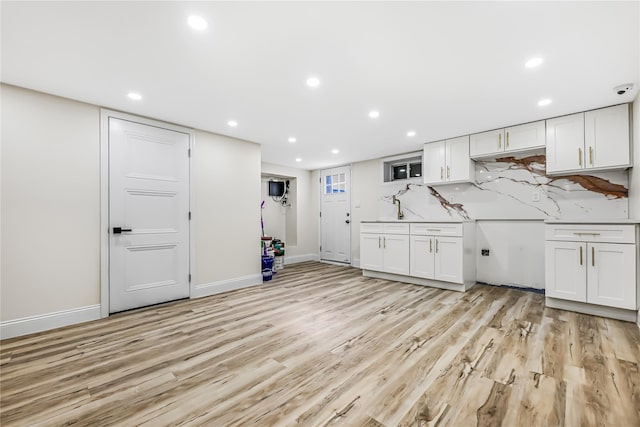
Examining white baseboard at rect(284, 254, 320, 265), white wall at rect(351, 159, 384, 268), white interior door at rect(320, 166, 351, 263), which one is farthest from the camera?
white baseboard at rect(284, 254, 320, 265)

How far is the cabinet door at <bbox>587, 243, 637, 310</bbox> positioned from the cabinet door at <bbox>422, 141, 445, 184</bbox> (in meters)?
1.99

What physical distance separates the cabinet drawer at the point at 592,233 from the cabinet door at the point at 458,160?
1.32 m

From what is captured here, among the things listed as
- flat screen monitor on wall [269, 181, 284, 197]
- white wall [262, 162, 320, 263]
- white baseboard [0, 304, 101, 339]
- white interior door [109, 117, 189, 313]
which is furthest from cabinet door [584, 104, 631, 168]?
white baseboard [0, 304, 101, 339]

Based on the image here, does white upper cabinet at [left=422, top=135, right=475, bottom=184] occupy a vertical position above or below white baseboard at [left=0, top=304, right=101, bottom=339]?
above

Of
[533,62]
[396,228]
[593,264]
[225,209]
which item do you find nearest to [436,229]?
[396,228]

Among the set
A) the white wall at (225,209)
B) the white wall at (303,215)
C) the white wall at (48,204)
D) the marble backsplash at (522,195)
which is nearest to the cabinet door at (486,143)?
the marble backsplash at (522,195)

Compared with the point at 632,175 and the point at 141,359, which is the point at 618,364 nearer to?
the point at 632,175

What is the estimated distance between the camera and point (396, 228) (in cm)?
428

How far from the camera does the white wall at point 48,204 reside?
2.40 metres

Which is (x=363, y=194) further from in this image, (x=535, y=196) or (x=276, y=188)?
(x=535, y=196)

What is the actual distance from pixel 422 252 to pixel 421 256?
0.06 metres

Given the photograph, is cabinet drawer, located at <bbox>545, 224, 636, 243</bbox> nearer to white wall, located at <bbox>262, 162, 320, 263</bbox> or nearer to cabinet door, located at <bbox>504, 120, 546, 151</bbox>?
cabinet door, located at <bbox>504, 120, 546, 151</bbox>

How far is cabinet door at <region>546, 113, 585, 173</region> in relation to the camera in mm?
3084

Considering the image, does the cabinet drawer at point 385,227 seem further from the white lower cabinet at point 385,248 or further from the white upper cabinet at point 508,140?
the white upper cabinet at point 508,140
